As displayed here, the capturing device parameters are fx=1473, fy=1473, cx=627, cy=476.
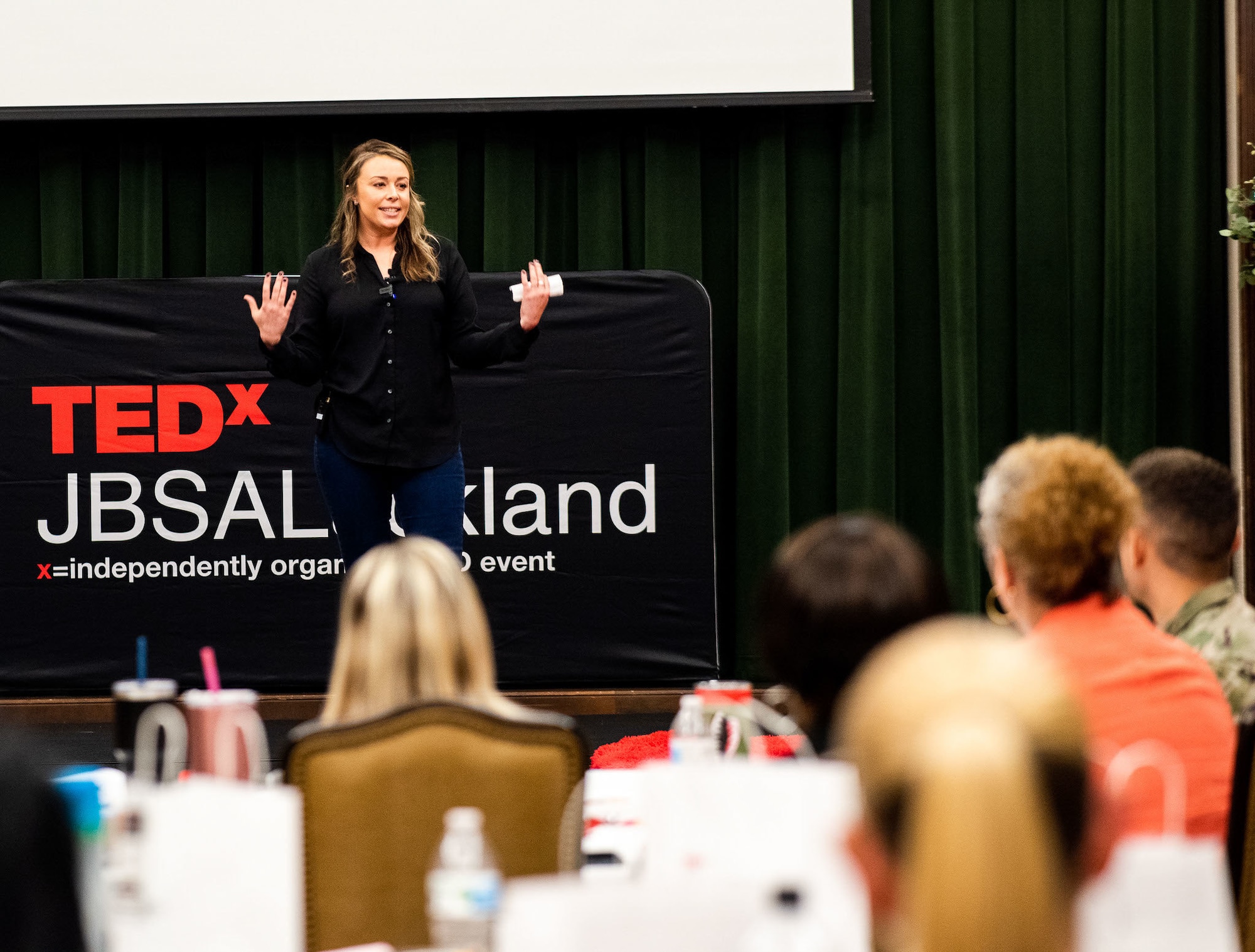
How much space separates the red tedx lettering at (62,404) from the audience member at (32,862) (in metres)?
4.38

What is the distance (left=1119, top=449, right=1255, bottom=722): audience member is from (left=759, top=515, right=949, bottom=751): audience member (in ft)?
2.85

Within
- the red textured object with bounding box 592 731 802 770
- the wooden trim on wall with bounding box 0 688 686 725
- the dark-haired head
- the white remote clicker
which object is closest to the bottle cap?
the dark-haired head

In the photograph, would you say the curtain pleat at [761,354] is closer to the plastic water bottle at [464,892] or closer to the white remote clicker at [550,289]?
the white remote clicker at [550,289]

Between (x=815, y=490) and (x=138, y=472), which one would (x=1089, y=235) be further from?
(x=138, y=472)

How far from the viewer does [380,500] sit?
10.9 feet

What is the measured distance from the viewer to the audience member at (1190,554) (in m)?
2.12

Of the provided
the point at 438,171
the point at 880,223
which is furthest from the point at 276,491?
the point at 880,223

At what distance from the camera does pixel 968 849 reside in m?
0.67

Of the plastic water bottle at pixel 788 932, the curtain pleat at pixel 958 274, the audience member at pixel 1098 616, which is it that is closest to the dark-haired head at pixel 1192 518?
the audience member at pixel 1098 616

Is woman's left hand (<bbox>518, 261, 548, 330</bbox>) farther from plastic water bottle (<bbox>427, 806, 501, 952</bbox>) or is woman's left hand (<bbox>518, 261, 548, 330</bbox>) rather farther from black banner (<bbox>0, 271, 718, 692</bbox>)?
plastic water bottle (<bbox>427, 806, 501, 952</bbox>)

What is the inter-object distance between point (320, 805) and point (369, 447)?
1.87 metres

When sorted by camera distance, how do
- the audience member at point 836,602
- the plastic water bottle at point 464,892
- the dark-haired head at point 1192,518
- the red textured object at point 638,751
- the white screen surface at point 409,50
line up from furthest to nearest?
the white screen surface at point 409,50 < the red textured object at point 638,751 < the dark-haired head at point 1192,518 < the audience member at point 836,602 < the plastic water bottle at point 464,892

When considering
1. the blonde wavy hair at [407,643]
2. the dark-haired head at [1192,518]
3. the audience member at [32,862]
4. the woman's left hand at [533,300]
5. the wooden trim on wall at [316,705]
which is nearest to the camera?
the audience member at [32,862]

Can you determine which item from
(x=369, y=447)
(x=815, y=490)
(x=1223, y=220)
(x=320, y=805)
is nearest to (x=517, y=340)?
(x=369, y=447)
